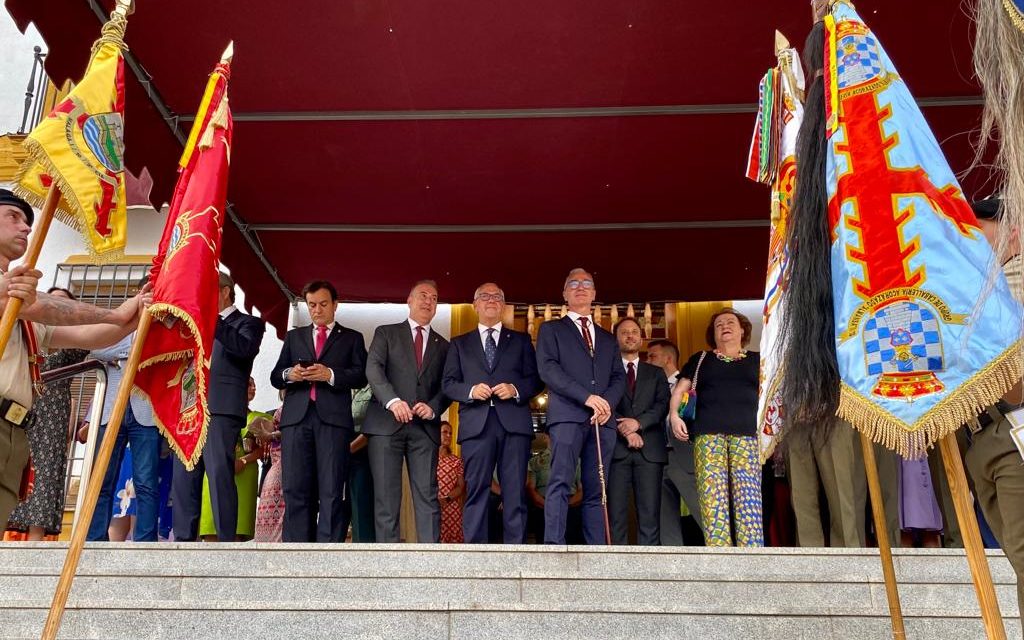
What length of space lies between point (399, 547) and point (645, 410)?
2.23 meters

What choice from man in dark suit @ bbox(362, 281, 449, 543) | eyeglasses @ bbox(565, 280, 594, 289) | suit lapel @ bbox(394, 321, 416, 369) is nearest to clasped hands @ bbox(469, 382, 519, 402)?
man in dark suit @ bbox(362, 281, 449, 543)

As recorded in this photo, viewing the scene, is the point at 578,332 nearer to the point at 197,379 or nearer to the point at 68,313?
the point at 197,379

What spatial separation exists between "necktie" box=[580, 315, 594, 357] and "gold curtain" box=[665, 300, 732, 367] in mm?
2508

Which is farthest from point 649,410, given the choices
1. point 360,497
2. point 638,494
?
point 360,497

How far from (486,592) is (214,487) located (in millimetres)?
2067

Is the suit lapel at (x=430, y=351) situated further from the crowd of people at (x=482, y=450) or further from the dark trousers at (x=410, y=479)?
the dark trousers at (x=410, y=479)

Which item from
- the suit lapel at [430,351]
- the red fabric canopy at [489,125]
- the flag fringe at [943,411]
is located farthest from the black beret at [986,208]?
the suit lapel at [430,351]

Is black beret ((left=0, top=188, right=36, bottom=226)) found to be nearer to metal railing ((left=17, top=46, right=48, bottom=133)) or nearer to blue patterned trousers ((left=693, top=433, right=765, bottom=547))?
blue patterned trousers ((left=693, top=433, right=765, bottom=547))

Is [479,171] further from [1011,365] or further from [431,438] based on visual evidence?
[1011,365]

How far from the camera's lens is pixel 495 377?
205 inches

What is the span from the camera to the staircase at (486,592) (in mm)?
3037

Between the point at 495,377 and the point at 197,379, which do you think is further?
the point at 495,377

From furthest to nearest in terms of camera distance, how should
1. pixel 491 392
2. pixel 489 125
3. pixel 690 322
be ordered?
pixel 690 322
pixel 489 125
pixel 491 392

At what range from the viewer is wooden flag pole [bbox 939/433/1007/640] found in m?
2.18
